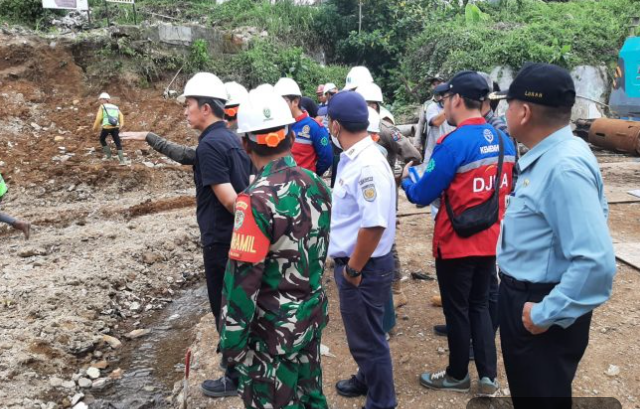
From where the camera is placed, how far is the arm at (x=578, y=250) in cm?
175

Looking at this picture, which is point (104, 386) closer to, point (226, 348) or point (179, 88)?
point (226, 348)

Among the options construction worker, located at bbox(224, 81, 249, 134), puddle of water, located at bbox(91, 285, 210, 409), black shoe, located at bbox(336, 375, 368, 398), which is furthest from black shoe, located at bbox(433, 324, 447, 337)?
construction worker, located at bbox(224, 81, 249, 134)

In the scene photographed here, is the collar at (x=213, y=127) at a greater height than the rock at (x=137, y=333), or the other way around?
the collar at (x=213, y=127)

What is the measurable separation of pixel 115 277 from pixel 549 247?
16.6 ft

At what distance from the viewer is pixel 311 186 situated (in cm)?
223

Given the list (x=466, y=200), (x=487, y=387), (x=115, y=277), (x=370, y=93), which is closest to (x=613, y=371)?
(x=487, y=387)

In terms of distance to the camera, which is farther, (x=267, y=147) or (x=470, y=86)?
(x=470, y=86)

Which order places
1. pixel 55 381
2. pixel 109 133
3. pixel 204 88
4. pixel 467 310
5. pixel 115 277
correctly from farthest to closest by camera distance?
pixel 109 133 < pixel 115 277 < pixel 55 381 < pixel 204 88 < pixel 467 310

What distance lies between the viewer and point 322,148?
491 centimetres

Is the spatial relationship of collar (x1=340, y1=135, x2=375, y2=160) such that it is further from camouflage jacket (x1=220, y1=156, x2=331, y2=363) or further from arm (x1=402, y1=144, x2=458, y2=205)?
camouflage jacket (x1=220, y1=156, x2=331, y2=363)

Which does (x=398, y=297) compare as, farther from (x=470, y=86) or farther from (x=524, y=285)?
(x=524, y=285)

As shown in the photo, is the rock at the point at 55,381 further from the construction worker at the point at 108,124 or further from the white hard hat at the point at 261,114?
the construction worker at the point at 108,124

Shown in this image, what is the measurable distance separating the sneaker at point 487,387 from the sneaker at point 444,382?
0.25 ft

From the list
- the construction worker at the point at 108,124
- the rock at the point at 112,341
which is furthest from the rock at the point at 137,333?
the construction worker at the point at 108,124
